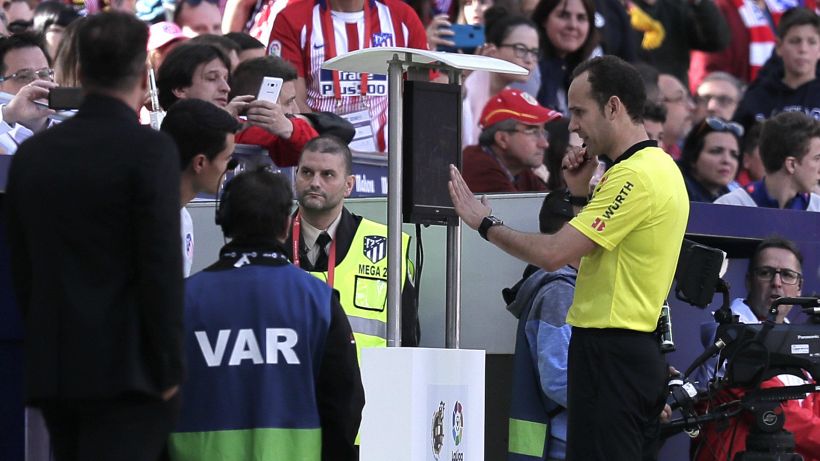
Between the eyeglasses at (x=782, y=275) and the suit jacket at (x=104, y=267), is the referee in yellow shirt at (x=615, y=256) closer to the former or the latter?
the eyeglasses at (x=782, y=275)

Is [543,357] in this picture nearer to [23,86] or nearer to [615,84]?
[615,84]

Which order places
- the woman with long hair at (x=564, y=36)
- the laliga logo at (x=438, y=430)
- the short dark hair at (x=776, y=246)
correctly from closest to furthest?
the laliga logo at (x=438, y=430) → the short dark hair at (x=776, y=246) → the woman with long hair at (x=564, y=36)

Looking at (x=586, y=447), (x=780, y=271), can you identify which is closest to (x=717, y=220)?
(x=780, y=271)

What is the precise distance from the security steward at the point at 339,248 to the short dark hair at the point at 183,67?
69 cm

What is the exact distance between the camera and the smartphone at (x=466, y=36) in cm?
1081

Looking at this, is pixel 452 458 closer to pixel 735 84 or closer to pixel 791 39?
pixel 791 39

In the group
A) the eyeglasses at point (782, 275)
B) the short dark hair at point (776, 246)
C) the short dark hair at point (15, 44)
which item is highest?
the short dark hair at point (15, 44)

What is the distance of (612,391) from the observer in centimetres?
609

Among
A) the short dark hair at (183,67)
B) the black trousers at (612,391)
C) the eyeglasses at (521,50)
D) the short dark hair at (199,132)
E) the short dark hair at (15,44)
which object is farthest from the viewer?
the eyeglasses at (521,50)

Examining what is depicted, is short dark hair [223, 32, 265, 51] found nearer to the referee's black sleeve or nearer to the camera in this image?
the camera

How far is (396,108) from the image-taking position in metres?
6.24

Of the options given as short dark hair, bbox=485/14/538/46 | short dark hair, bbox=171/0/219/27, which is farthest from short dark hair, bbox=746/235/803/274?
short dark hair, bbox=171/0/219/27

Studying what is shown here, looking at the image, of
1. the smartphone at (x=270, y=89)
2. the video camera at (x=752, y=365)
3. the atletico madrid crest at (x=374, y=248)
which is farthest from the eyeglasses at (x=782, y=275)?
the smartphone at (x=270, y=89)

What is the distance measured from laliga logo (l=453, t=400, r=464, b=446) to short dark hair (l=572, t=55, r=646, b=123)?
1.35 m
